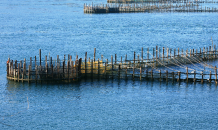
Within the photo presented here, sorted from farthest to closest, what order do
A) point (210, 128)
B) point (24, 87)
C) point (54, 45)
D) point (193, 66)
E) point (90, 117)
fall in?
point (54, 45)
point (193, 66)
point (24, 87)
point (90, 117)
point (210, 128)

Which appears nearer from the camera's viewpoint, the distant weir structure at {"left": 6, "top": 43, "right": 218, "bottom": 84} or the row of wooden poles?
the row of wooden poles

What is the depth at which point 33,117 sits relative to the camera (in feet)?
165

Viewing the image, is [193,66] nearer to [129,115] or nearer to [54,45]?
[129,115]

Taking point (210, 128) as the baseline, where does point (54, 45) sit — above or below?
above

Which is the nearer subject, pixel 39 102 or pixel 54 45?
pixel 39 102

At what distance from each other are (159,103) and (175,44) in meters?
57.5

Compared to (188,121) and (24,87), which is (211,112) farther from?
(24,87)

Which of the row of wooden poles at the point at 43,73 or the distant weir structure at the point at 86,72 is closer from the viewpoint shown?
the row of wooden poles at the point at 43,73

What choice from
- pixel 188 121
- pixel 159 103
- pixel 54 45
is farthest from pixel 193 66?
pixel 54 45

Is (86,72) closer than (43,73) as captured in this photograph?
No

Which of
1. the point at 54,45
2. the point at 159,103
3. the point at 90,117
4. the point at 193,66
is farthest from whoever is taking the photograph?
the point at 54,45

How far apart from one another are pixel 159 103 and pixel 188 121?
7188mm

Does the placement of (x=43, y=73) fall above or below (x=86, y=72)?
above

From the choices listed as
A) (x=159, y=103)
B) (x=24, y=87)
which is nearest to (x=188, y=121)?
(x=159, y=103)
